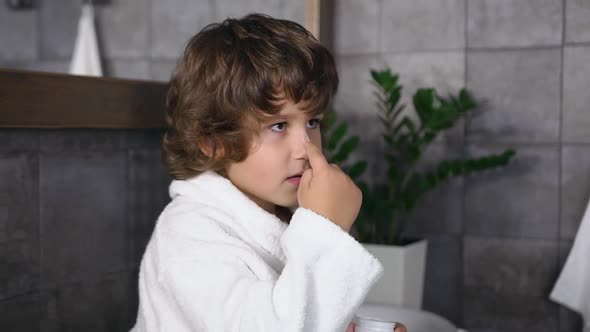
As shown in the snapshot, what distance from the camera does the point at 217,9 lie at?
1.63 m

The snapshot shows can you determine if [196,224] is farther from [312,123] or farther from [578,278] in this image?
[578,278]

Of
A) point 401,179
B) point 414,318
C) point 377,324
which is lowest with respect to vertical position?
point 414,318

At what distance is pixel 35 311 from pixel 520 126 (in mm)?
1212

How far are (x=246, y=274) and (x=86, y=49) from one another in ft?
2.05

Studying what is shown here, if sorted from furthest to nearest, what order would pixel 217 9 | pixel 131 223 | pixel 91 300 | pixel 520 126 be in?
pixel 520 126, pixel 217 9, pixel 131 223, pixel 91 300

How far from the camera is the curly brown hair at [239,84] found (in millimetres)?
1084

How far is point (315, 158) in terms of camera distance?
41.6 inches

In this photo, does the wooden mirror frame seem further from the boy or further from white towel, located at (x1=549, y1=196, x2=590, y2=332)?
white towel, located at (x1=549, y1=196, x2=590, y2=332)

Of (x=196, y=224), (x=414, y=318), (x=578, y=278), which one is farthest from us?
(x=578, y=278)

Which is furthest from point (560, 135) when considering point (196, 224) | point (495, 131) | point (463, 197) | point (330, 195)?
point (196, 224)

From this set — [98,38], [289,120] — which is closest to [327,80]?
[289,120]

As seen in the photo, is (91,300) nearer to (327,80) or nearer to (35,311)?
(35,311)

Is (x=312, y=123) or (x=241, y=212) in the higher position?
(x=312, y=123)

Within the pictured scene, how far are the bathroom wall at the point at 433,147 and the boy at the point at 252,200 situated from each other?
20 centimetres
